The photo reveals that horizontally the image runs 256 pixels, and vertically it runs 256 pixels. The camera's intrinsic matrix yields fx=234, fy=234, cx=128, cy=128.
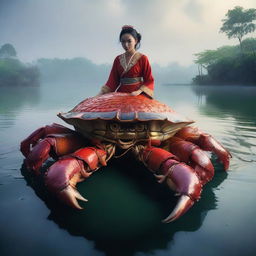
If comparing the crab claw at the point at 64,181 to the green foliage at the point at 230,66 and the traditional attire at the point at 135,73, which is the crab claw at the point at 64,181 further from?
the green foliage at the point at 230,66

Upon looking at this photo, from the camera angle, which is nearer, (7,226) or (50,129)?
(7,226)

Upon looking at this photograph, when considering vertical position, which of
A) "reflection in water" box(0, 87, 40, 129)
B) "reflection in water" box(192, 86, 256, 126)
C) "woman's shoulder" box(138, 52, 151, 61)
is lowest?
"reflection in water" box(192, 86, 256, 126)

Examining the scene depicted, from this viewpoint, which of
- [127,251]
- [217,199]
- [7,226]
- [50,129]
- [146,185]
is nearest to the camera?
[127,251]

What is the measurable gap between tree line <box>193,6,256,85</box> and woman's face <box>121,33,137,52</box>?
1060 inches

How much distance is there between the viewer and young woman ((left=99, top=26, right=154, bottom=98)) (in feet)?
9.93

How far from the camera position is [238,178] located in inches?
90.9

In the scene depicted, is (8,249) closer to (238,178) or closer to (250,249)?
(250,249)

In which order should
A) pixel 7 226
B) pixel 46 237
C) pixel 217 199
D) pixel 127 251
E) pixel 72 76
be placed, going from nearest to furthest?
pixel 127 251 < pixel 46 237 < pixel 7 226 < pixel 217 199 < pixel 72 76

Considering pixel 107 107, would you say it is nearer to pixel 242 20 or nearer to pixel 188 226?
pixel 188 226

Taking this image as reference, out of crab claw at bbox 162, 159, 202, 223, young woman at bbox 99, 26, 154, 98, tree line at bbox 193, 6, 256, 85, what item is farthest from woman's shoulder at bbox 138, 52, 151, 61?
tree line at bbox 193, 6, 256, 85

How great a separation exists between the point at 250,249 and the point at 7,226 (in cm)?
152

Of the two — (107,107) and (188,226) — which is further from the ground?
(107,107)

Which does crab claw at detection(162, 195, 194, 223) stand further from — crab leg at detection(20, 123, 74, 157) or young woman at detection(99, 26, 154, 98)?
young woman at detection(99, 26, 154, 98)

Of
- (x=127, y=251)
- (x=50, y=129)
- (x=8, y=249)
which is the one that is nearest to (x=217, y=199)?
(x=127, y=251)
